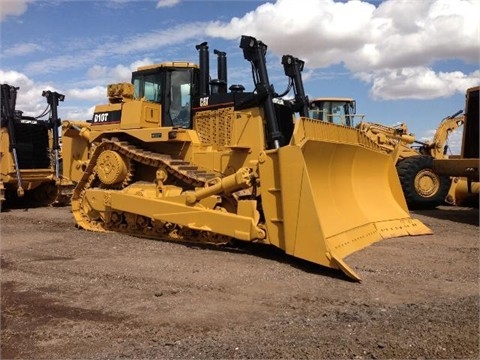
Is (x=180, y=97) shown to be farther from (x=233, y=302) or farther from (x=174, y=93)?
(x=233, y=302)

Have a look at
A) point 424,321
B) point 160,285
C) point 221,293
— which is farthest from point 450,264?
point 160,285

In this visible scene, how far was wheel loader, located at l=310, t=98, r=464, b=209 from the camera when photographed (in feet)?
41.9

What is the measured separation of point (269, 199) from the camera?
655 centimetres

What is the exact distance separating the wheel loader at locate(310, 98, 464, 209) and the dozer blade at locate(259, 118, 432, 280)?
3408 millimetres

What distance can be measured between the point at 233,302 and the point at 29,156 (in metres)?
11.2

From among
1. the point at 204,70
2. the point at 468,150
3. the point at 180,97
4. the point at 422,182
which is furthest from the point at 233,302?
the point at 422,182

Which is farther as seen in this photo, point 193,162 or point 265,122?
point 193,162

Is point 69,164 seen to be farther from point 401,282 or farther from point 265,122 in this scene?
point 401,282

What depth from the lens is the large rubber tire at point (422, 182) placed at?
41.6 ft

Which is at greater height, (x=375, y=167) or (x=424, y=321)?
(x=375, y=167)

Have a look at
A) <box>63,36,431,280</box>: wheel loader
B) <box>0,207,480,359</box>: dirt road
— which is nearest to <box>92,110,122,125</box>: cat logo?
<box>63,36,431,280</box>: wheel loader

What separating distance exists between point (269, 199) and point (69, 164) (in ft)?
20.5

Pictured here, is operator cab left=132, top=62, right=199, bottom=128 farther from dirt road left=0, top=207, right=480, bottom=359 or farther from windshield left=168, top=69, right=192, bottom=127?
dirt road left=0, top=207, right=480, bottom=359

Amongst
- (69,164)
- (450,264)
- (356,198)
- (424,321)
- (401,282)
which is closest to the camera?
(424,321)
